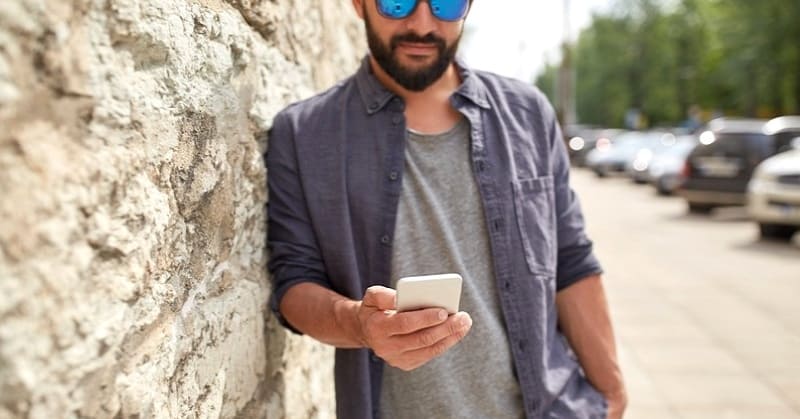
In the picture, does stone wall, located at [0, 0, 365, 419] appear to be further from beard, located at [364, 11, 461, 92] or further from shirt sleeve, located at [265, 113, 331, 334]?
beard, located at [364, 11, 461, 92]

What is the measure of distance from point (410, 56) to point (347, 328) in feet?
2.20

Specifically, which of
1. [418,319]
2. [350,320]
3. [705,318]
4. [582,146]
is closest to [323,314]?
[350,320]

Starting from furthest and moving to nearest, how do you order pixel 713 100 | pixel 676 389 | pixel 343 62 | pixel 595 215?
pixel 713 100, pixel 595 215, pixel 676 389, pixel 343 62

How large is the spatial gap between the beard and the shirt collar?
5 centimetres

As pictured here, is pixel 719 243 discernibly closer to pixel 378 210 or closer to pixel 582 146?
pixel 378 210

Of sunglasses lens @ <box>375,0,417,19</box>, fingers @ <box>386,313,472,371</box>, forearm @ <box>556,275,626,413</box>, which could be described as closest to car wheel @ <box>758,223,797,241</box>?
forearm @ <box>556,275,626,413</box>

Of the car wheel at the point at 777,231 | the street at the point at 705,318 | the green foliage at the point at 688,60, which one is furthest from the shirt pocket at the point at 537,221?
the green foliage at the point at 688,60

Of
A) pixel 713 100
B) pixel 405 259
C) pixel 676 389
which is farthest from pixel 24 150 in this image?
pixel 713 100

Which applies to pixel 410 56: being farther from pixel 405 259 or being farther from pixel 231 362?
pixel 231 362

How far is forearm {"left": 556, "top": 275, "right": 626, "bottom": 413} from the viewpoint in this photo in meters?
2.22

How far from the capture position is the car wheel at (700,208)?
577 inches

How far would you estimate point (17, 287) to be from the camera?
3.03 feet

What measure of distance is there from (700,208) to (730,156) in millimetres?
1652

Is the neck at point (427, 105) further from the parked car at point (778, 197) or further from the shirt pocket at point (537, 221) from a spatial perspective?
the parked car at point (778, 197)
